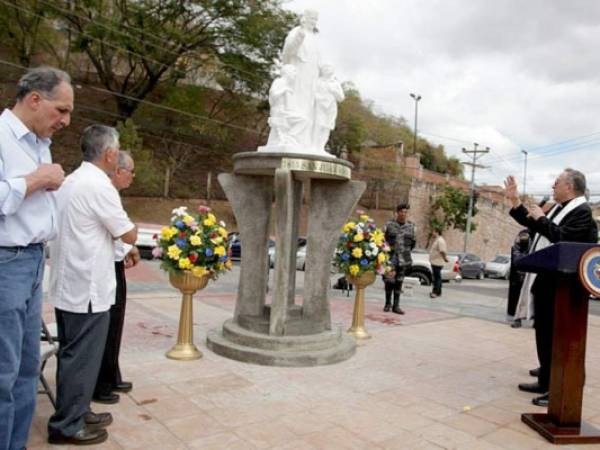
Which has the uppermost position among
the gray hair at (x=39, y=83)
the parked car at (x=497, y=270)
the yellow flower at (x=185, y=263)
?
the gray hair at (x=39, y=83)

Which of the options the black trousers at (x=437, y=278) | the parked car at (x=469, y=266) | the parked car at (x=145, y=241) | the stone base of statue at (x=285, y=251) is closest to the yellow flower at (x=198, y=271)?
the stone base of statue at (x=285, y=251)

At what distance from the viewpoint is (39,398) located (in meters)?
3.80

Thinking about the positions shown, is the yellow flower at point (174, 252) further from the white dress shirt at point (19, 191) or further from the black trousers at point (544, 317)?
the black trousers at point (544, 317)

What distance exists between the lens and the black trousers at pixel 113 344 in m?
3.82

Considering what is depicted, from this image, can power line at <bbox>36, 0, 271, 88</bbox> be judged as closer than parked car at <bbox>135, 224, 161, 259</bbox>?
No

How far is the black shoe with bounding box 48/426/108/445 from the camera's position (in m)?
3.04

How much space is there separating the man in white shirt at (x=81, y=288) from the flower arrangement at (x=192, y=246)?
1.89m

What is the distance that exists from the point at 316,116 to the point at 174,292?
5459mm

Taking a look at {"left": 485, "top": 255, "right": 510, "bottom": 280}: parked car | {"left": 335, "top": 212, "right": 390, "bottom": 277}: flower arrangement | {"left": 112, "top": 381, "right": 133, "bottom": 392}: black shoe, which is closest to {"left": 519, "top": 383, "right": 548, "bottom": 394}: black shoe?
{"left": 335, "top": 212, "right": 390, "bottom": 277}: flower arrangement

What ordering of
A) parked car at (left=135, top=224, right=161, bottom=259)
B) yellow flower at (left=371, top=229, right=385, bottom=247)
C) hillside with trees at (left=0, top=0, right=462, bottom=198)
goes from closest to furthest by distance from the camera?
yellow flower at (left=371, top=229, right=385, bottom=247) → parked car at (left=135, top=224, right=161, bottom=259) → hillside with trees at (left=0, top=0, right=462, bottom=198)

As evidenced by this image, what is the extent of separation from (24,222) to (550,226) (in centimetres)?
380

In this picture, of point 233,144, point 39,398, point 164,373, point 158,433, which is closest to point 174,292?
point 164,373

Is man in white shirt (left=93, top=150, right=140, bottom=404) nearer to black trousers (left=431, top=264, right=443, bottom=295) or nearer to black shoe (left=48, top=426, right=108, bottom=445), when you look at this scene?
black shoe (left=48, top=426, right=108, bottom=445)

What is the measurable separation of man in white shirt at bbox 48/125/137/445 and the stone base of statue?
2.16 meters
